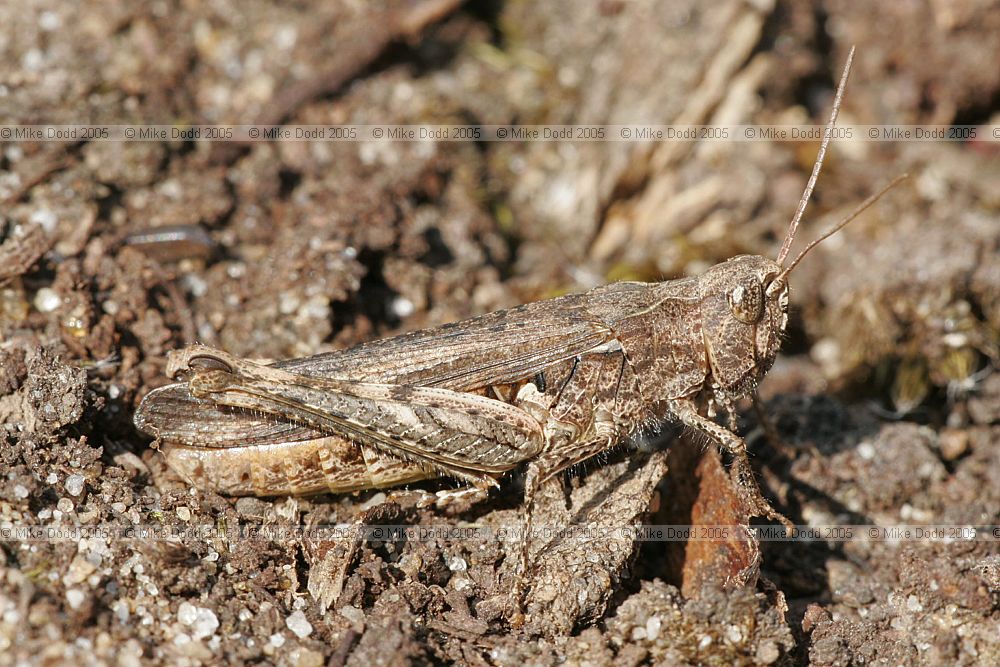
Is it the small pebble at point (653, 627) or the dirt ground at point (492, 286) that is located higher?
the dirt ground at point (492, 286)

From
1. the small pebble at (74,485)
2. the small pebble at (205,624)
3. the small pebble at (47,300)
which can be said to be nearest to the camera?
the small pebble at (205,624)

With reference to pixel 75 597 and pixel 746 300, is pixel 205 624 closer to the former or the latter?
pixel 75 597

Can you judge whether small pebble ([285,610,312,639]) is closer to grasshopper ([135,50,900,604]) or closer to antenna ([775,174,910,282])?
grasshopper ([135,50,900,604])

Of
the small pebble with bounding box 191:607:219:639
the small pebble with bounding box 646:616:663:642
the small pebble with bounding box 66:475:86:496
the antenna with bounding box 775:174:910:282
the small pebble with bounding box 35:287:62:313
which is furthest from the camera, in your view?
the small pebble with bounding box 35:287:62:313

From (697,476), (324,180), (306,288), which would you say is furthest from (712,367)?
(324,180)

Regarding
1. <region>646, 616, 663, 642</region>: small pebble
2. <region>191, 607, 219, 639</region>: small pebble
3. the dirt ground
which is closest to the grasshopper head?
the dirt ground

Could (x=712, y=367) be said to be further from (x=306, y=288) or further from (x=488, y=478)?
(x=306, y=288)

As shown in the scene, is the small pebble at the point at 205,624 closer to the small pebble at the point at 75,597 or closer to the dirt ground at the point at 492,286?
the dirt ground at the point at 492,286

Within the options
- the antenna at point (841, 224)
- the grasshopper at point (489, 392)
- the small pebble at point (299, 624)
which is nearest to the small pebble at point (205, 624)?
the small pebble at point (299, 624)
